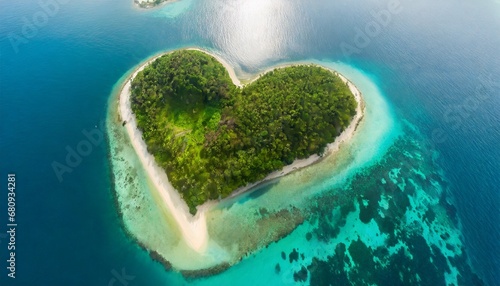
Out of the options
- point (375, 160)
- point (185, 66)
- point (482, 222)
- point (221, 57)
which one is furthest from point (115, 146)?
point (482, 222)

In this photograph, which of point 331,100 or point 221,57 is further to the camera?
point 221,57

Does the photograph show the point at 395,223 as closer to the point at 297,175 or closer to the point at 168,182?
the point at 297,175

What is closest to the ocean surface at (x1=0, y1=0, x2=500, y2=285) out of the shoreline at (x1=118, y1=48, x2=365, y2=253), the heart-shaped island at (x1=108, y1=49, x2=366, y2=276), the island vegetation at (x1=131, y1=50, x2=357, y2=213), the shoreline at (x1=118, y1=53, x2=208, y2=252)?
the heart-shaped island at (x1=108, y1=49, x2=366, y2=276)

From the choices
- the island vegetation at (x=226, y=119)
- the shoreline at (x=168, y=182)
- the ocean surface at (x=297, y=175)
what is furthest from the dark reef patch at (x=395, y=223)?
the island vegetation at (x=226, y=119)

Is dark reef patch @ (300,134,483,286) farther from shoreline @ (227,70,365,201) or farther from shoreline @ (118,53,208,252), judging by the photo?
shoreline @ (118,53,208,252)

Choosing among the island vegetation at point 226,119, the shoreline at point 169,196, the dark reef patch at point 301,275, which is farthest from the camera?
the island vegetation at point 226,119

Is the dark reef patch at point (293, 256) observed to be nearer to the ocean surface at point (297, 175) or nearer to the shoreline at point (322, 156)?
the ocean surface at point (297, 175)

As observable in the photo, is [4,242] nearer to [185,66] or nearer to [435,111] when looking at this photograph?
[185,66]
